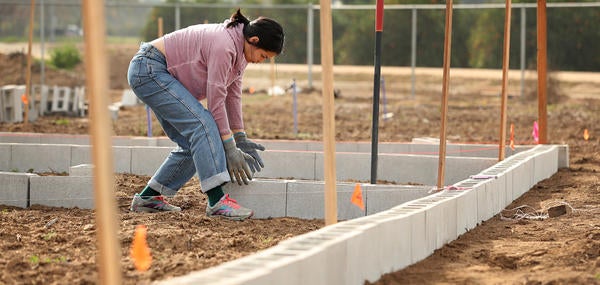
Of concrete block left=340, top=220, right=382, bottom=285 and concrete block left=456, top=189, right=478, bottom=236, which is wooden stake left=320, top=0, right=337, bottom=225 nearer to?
concrete block left=340, top=220, right=382, bottom=285

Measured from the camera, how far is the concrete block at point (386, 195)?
677 centimetres

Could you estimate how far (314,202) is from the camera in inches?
270

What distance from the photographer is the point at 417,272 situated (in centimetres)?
508

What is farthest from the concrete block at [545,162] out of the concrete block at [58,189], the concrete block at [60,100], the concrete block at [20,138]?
the concrete block at [60,100]

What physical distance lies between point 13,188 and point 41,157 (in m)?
1.67

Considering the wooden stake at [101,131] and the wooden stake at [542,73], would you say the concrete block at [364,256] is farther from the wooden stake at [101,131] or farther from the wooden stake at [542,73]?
the wooden stake at [542,73]

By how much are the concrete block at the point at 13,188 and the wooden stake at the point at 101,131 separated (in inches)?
154

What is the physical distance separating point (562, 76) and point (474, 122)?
661cm

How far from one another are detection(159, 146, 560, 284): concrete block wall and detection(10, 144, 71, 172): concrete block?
356 centimetres

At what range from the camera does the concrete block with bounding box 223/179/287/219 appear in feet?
22.6

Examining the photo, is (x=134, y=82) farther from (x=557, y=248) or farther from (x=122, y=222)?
(x=557, y=248)

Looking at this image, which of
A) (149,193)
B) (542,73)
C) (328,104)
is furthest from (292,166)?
(328,104)

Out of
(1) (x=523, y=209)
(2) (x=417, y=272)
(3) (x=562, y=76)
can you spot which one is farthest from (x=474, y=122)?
(2) (x=417, y=272)

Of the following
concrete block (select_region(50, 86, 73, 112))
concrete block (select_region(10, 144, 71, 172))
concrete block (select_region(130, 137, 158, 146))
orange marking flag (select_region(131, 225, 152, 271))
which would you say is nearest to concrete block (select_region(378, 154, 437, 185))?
concrete block (select_region(130, 137, 158, 146))
